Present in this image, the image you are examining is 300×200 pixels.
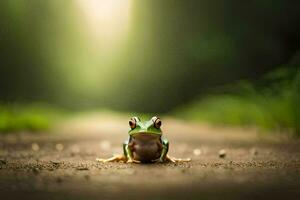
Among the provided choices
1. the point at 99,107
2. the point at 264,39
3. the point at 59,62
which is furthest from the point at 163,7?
the point at 99,107

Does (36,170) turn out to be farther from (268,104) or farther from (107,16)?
(107,16)

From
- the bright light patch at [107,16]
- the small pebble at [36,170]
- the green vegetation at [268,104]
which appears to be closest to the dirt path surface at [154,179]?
the small pebble at [36,170]

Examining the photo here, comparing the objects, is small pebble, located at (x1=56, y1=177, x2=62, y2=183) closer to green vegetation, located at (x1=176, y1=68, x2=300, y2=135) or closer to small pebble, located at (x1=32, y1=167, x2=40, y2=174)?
small pebble, located at (x1=32, y1=167, x2=40, y2=174)

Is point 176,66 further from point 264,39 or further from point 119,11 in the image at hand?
point 264,39

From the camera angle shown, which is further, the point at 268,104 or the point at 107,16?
the point at 107,16

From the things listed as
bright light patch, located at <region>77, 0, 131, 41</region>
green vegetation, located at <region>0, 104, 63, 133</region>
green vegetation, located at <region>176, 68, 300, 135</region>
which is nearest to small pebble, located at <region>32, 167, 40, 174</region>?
green vegetation, located at <region>176, 68, 300, 135</region>

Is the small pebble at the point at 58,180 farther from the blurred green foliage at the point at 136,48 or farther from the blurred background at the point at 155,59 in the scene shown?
the blurred green foliage at the point at 136,48

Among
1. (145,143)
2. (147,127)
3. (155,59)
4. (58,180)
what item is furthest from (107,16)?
(58,180)
